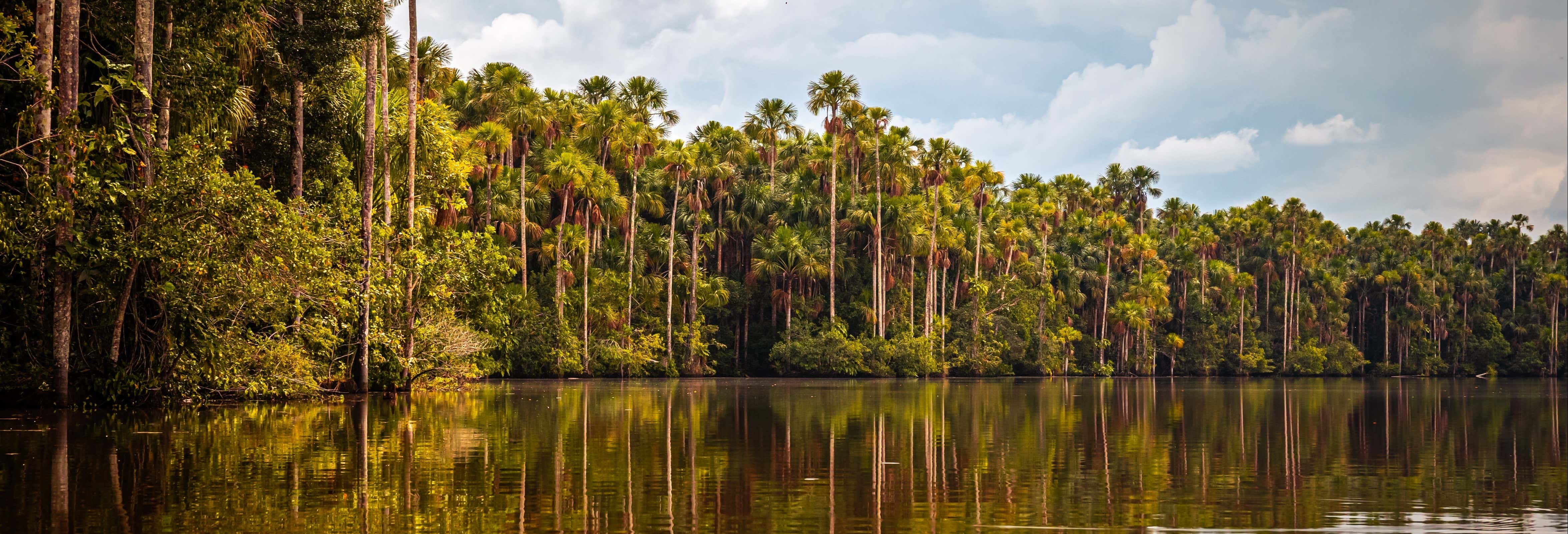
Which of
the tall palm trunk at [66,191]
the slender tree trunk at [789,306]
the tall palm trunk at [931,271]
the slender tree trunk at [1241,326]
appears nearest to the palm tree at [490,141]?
the slender tree trunk at [789,306]

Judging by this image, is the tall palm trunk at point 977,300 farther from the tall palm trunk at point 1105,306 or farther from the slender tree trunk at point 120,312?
the slender tree trunk at point 120,312

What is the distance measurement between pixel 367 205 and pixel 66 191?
7.90 meters

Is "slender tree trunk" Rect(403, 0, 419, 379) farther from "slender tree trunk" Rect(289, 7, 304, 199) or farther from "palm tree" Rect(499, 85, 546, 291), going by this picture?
"palm tree" Rect(499, 85, 546, 291)

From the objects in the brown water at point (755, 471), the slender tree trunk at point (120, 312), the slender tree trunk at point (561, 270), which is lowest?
the brown water at point (755, 471)

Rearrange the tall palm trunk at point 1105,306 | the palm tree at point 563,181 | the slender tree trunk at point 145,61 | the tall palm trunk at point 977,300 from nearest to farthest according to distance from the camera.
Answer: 1. the slender tree trunk at point 145,61
2. the palm tree at point 563,181
3. the tall palm trunk at point 977,300
4. the tall palm trunk at point 1105,306

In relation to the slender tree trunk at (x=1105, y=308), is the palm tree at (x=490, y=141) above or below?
above

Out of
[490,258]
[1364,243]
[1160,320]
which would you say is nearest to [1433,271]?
[1364,243]

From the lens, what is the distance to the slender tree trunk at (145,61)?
2019 cm

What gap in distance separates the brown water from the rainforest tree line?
8.13ft

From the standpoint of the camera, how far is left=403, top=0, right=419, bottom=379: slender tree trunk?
28625mm

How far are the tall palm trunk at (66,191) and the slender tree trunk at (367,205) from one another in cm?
665

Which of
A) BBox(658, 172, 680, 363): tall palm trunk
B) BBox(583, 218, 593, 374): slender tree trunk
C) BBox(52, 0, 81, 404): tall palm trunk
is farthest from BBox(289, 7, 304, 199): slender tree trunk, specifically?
BBox(658, 172, 680, 363): tall palm trunk

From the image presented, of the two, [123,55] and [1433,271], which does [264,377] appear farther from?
[1433,271]

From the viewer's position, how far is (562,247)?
5341 centimetres
